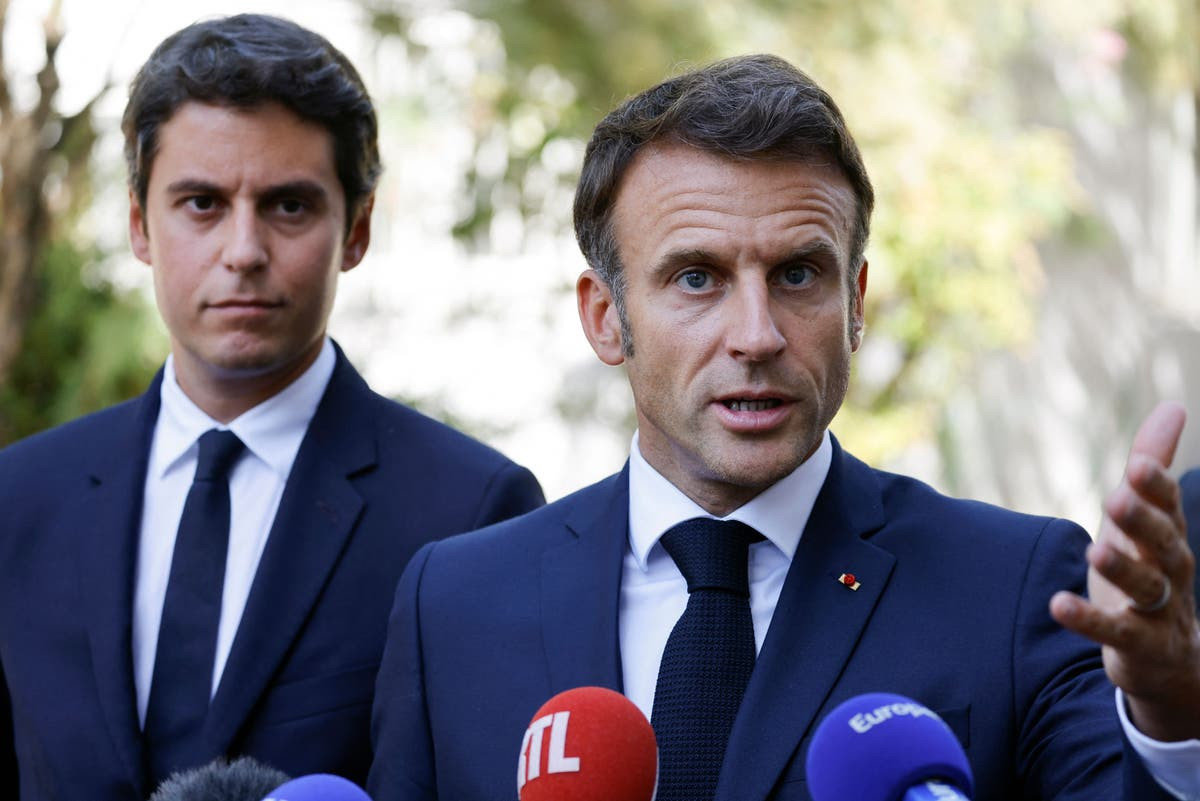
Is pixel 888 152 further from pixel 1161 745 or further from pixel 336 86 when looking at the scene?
pixel 1161 745

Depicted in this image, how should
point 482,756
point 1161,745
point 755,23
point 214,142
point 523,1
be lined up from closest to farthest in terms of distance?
point 1161,745 < point 482,756 < point 214,142 < point 523,1 < point 755,23

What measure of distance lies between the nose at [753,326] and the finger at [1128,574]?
0.84 m

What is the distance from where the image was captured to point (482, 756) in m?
2.74

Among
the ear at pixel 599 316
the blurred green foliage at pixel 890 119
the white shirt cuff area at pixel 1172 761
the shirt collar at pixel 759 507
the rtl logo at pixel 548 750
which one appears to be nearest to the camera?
the white shirt cuff area at pixel 1172 761

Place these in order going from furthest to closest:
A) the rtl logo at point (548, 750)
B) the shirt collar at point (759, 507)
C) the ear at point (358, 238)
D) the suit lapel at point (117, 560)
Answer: the ear at point (358, 238) < the suit lapel at point (117, 560) < the shirt collar at point (759, 507) < the rtl logo at point (548, 750)

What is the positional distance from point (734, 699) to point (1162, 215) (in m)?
10.2

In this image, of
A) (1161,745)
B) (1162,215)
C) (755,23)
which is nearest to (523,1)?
(755,23)

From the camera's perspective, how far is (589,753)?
207cm

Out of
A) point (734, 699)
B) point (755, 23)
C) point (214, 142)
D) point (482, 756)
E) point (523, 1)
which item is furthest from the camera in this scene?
point (755, 23)

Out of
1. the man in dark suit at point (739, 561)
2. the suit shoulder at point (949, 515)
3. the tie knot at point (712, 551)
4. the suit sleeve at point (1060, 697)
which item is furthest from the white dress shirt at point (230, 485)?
the suit sleeve at point (1060, 697)

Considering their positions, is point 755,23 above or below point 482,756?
above

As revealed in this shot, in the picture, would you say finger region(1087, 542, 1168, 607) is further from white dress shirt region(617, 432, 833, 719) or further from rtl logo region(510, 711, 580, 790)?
white dress shirt region(617, 432, 833, 719)

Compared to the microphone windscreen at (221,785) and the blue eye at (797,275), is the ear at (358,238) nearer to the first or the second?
the blue eye at (797,275)

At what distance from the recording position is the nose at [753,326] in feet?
8.41
